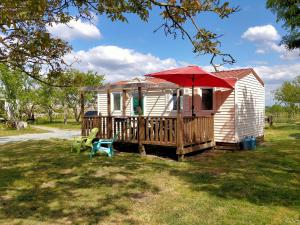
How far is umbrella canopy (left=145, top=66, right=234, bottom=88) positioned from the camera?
9.85 m

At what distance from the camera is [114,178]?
24.9 ft

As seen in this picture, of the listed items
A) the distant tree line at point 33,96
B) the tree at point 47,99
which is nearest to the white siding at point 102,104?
the distant tree line at point 33,96

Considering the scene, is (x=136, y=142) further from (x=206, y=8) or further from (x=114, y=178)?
(x=206, y=8)

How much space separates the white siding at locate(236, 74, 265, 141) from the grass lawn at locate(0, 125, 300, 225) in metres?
2.61

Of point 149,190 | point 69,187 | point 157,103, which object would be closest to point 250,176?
point 149,190

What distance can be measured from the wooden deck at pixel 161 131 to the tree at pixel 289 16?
4.71m

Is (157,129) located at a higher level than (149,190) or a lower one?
higher

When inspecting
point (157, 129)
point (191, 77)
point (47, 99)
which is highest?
point (47, 99)

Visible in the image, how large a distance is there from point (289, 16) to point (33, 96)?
Result: 22.2 meters

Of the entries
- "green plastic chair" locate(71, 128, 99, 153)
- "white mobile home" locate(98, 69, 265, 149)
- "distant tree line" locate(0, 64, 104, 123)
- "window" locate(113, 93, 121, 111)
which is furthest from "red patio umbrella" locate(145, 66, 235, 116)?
"distant tree line" locate(0, 64, 104, 123)

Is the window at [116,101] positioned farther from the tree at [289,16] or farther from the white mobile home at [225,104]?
the tree at [289,16]

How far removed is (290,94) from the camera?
3875cm

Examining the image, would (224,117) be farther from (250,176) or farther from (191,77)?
(250,176)

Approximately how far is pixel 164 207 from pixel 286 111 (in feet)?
124
